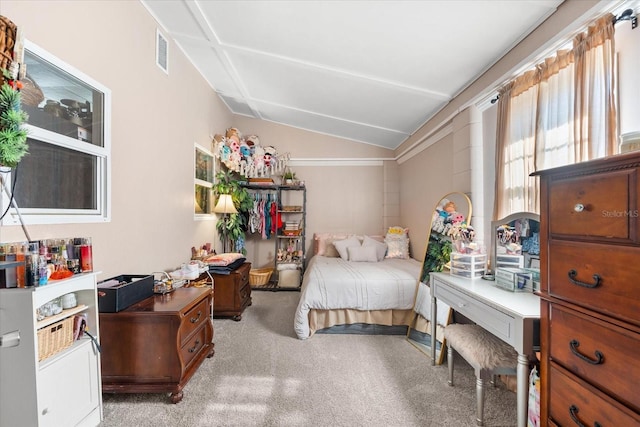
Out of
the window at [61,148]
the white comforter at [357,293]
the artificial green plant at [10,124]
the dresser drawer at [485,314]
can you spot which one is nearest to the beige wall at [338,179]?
the white comforter at [357,293]

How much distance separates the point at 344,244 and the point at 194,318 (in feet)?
8.43

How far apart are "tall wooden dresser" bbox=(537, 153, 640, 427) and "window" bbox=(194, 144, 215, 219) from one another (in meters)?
3.41

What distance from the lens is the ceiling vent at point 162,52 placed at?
253cm

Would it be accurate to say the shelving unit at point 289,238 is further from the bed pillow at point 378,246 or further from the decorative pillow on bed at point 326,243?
the bed pillow at point 378,246

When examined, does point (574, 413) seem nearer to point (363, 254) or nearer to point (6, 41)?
point (6, 41)

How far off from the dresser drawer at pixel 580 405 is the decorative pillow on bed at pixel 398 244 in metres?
3.06

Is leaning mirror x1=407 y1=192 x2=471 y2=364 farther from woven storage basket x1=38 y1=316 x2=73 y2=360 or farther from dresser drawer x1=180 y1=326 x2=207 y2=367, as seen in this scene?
woven storage basket x1=38 y1=316 x2=73 y2=360

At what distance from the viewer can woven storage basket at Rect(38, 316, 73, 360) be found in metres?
1.20

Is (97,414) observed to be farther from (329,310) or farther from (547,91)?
(547,91)

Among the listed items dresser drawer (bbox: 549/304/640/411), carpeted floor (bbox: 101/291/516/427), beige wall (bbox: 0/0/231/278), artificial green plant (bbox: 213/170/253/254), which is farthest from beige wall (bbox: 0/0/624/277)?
dresser drawer (bbox: 549/304/640/411)

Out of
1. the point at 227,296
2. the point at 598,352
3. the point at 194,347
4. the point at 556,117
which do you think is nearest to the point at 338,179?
the point at 227,296

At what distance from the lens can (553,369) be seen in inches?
42.9

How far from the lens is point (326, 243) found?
462 cm

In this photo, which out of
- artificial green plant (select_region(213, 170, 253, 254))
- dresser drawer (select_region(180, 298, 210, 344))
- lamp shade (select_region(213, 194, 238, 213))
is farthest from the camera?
artificial green plant (select_region(213, 170, 253, 254))
